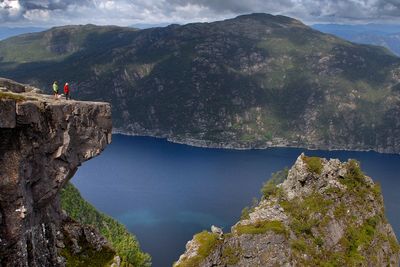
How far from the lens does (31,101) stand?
43.3 metres

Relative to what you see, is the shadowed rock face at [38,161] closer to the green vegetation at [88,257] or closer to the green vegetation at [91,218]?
the green vegetation at [88,257]

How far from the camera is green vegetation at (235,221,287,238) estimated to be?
69000 millimetres

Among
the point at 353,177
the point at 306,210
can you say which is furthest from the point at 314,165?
the point at 306,210

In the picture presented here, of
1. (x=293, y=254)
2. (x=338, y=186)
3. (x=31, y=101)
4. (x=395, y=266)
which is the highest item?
(x=31, y=101)

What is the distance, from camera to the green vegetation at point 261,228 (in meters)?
69.0

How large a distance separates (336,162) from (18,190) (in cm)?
6355

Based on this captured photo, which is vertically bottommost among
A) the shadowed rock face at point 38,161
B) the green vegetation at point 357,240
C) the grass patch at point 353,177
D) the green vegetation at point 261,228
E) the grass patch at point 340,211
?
the green vegetation at point 357,240

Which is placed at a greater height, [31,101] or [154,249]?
[31,101]

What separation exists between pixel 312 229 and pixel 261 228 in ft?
34.0

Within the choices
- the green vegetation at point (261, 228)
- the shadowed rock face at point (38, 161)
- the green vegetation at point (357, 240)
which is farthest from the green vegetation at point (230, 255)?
the shadowed rock face at point (38, 161)

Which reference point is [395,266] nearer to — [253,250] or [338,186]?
[338,186]

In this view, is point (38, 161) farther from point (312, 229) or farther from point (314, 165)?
point (314, 165)

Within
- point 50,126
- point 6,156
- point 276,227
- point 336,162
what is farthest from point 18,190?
point 336,162

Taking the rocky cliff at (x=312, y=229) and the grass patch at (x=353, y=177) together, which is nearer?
the rocky cliff at (x=312, y=229)
